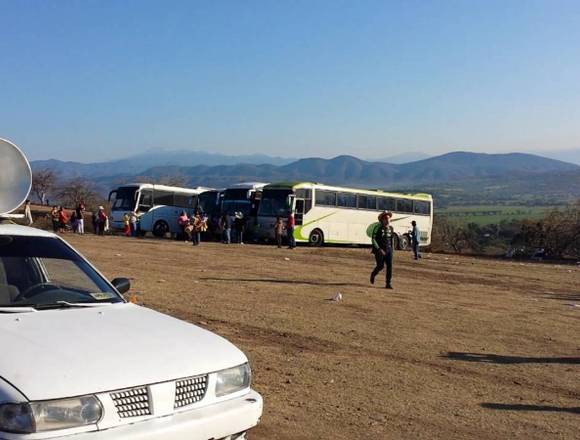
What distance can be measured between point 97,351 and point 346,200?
32527 mm

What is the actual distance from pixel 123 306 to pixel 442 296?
37.9 feet

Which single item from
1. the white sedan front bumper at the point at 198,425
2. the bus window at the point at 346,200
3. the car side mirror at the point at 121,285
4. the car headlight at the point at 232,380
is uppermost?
the bus window at the point at 346,200

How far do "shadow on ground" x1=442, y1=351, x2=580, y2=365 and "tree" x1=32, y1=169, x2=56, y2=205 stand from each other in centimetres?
7027

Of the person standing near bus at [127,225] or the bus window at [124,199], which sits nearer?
the person standing near bus at [127,225]

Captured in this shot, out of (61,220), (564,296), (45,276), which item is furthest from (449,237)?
(45,276)

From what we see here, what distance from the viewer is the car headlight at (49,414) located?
3490mm

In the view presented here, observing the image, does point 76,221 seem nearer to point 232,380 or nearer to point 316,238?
point 316,238

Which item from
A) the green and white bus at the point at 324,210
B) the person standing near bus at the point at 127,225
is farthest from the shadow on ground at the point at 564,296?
the person standing near bus at the point at 127,225

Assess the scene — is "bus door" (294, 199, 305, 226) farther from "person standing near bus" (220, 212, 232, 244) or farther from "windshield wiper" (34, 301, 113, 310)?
"windshield wiper" (34, 301, 113, 310)

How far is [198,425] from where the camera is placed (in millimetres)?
3986

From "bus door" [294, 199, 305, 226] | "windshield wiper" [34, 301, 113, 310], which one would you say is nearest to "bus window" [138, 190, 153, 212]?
"bus door" [294, 199, 305, 226]

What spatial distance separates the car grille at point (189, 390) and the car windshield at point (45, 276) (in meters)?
1.53

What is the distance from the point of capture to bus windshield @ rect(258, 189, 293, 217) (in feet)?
111

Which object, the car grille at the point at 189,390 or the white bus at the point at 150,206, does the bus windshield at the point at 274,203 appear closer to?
the white bus at the point at 150,206
